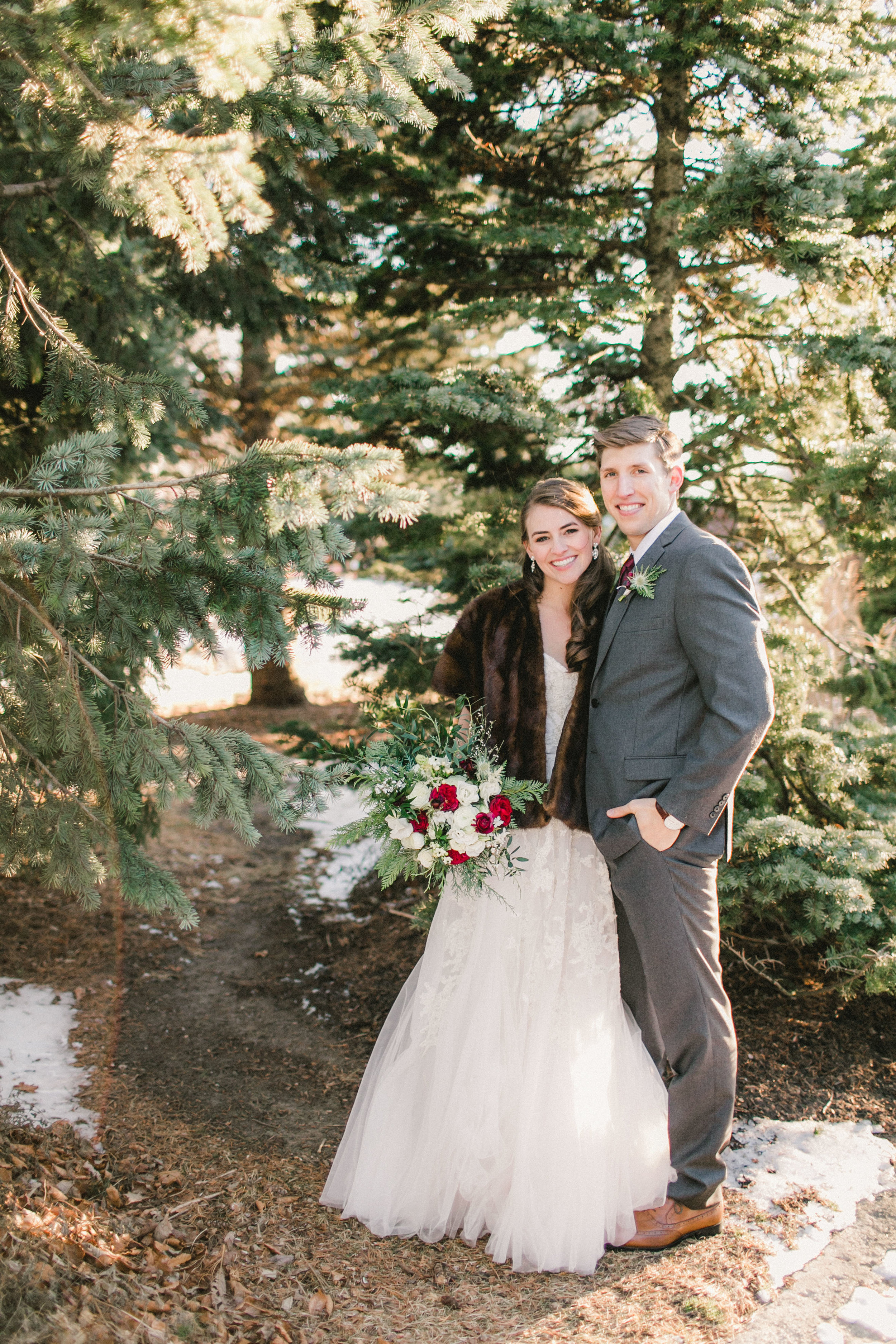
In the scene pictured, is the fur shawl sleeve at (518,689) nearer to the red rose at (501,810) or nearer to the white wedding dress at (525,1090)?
the white wedding dress at (525,1090)

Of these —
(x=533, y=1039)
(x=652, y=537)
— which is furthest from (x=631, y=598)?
(x=533, y=1039)

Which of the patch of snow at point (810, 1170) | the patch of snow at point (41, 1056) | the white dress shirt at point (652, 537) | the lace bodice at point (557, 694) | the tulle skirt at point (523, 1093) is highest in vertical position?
the white dress shirt at point (652, 537)

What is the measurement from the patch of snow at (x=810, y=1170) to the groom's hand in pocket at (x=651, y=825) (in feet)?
4.85

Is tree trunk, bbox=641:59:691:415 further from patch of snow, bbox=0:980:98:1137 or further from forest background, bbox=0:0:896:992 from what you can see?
patch of snow, bbox=0:980:98:1137

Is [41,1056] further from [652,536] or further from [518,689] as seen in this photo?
[652,536]

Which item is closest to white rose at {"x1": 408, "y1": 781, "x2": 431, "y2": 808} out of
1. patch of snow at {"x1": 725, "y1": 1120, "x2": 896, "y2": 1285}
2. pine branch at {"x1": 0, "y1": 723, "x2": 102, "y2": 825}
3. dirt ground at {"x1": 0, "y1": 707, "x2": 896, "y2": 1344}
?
pine branch at {"x1": 0, "y1": 723, "x2": 102, "y2": 825}

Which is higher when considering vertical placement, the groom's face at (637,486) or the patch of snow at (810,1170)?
the groom's face at (637,486)

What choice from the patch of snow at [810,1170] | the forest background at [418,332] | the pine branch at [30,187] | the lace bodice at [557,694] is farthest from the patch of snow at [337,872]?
the pine branch at [30,187]

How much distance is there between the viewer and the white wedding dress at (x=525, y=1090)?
289 cm

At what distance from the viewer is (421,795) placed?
9.42 ft

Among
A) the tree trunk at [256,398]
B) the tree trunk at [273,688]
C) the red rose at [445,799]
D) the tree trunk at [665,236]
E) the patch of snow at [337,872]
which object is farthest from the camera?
the tree trunk at [273,688]

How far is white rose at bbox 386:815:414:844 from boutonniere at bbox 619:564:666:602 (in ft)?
3.61

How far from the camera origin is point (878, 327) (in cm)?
401

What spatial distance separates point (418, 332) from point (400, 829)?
150 inches
